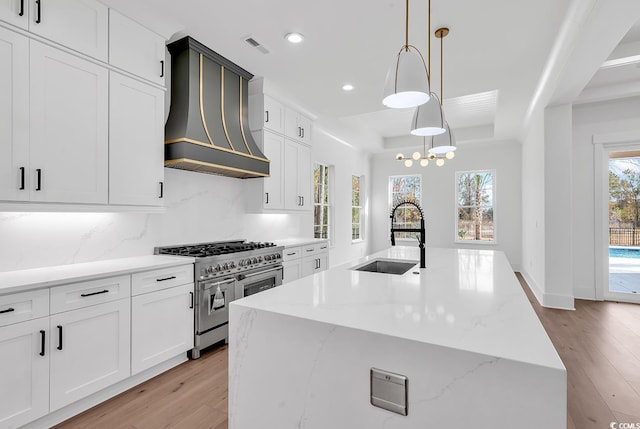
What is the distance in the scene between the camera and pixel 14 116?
1862mm

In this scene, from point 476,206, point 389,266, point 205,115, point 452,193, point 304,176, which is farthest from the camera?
point 452,193

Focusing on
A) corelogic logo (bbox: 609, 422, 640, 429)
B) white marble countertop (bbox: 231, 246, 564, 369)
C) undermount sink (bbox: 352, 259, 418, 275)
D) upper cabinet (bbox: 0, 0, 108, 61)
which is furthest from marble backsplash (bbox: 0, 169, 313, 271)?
corelogic logo (bbox: 609, 422, 640, 429)

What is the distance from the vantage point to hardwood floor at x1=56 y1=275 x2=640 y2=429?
1.95 m

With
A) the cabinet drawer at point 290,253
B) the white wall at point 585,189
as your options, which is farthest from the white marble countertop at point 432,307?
the white wall at point 585,189

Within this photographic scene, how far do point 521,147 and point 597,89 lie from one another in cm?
240

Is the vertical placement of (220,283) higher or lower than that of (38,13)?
lower

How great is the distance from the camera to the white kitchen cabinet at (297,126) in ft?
14.2

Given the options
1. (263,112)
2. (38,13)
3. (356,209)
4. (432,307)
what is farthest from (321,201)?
(432,307)

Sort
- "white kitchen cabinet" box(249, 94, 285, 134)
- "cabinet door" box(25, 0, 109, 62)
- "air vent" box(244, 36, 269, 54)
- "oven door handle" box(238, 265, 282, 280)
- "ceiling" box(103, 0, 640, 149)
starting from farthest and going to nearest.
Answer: "white kitchen cabinet" box(249, 94, 285, 134) < "oven door handle" box(238, 265, 282, 280) < "air vent" box(244, 36, 269, 54) < "ceiling" box(103, 0, 640, 149) < "cabinet door" box(25, 0, 109, 62)

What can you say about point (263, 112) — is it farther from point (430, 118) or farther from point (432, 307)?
point (432, 307)

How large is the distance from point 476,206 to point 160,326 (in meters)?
6.70

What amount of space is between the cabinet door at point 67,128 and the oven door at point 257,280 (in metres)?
1.42

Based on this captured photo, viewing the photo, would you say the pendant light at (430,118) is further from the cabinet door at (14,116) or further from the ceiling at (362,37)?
the cabinet door at (14,116)

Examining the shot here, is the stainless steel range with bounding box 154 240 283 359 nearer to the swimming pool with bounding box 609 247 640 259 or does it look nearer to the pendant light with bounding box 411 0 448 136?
the pendant light with bounding box 411 0 448 136
